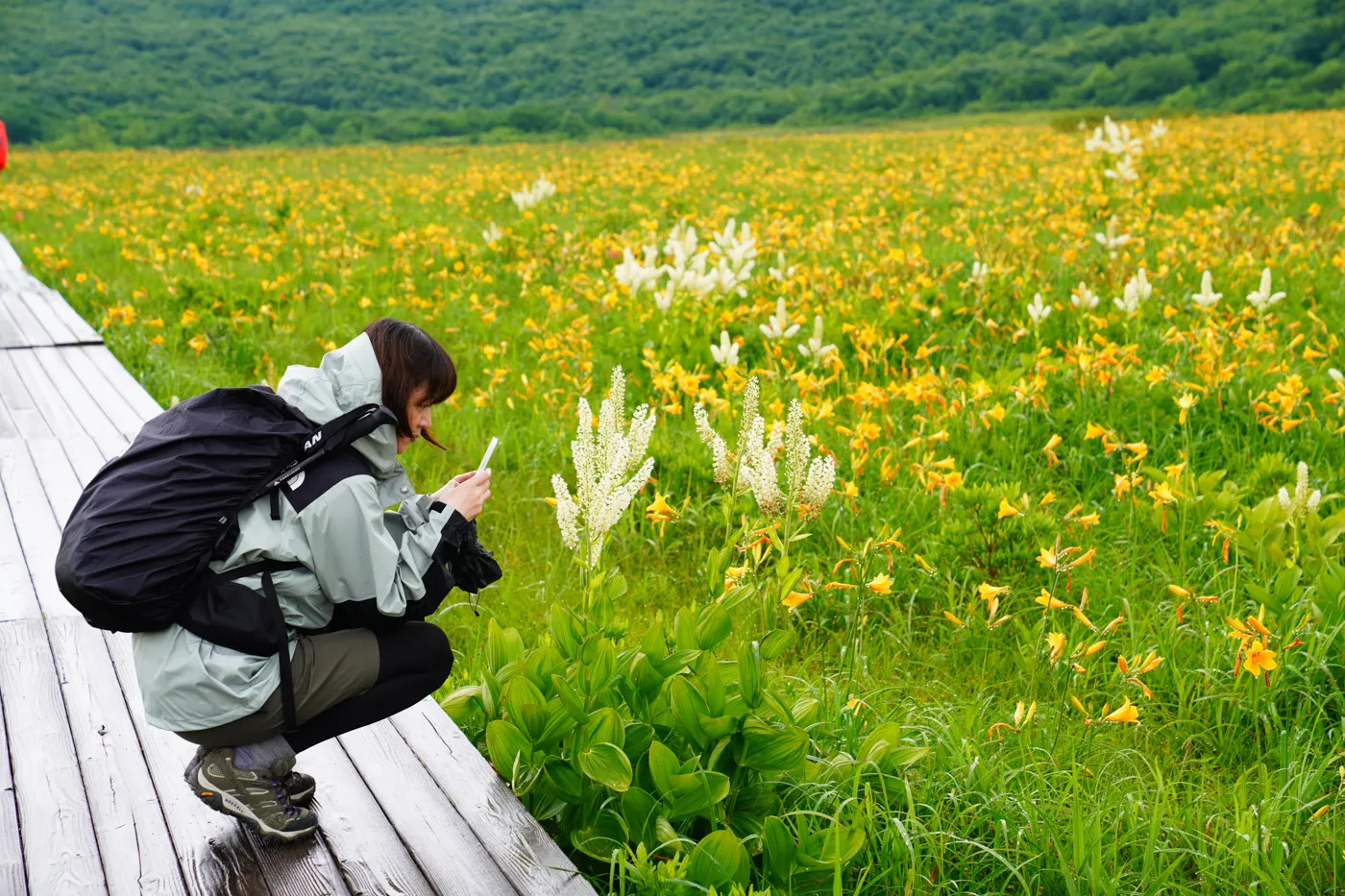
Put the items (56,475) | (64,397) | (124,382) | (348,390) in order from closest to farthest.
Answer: (348,390) < (56,475) < (64,397) < (124,382)

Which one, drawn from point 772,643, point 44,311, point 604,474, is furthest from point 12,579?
point 44,311

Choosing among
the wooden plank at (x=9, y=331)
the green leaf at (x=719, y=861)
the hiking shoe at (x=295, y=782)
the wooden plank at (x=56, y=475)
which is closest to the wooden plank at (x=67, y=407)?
the wooden plank at (x=56, y=475)

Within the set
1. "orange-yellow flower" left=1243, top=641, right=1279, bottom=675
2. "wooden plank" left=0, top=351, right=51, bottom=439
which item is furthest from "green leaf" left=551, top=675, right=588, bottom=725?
"wooden plank" left=0, top=351, right=51, bottom=439

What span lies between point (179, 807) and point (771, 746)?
1339mm

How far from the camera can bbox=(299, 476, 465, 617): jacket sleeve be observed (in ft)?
7.04

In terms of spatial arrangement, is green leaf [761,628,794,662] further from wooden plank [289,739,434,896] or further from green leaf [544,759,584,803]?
wooden plank [289,739,434,896]

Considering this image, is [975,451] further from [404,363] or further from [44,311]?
[44,311]

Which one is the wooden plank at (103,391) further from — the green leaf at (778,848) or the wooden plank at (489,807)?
the green leaf at (778,848)

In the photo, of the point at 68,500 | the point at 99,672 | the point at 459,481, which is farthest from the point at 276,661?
the point at 68,500

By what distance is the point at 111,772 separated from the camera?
104 inches

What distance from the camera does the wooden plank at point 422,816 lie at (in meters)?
2.29

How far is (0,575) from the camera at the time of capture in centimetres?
372

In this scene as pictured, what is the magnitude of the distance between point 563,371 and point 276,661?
3.78m

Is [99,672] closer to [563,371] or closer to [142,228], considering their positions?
[563,371]
